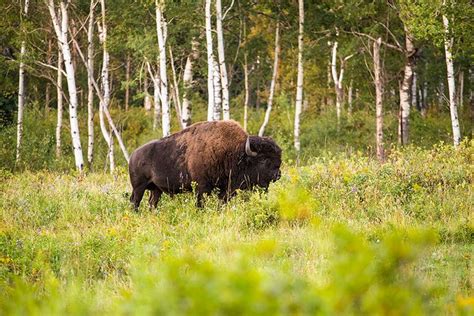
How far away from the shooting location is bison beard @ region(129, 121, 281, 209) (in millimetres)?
11836

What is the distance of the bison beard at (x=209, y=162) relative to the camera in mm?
11836

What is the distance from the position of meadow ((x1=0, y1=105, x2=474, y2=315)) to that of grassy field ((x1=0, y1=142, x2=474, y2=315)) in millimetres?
11

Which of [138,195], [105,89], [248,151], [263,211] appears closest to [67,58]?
[105,89]

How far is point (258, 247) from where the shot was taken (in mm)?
4941

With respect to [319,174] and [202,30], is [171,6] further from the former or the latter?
[319,174]

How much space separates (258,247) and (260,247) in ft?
2.74

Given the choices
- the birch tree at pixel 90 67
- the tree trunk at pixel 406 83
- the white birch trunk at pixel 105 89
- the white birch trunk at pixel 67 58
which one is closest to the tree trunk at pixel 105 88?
the white birch trunk at pixel 105 89

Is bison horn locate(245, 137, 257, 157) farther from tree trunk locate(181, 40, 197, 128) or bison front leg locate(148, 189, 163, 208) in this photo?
tree trunk locate(181, 40, 197, 128)

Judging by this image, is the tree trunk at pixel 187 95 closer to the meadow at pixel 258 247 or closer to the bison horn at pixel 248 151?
the meadow at pixel 258 247

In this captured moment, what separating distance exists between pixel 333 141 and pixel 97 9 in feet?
37.2

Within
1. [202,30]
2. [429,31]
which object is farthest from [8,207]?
[202,30]

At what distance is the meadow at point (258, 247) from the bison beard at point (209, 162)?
0.38m

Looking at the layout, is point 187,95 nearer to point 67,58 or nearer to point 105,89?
point 105,89

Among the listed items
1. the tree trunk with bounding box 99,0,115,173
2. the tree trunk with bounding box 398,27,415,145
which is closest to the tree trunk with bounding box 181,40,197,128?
the tree trunk with bounding box 99,0,115,173
